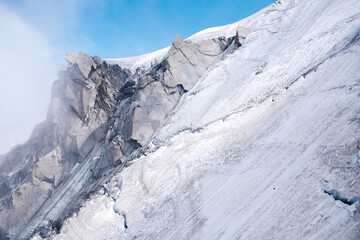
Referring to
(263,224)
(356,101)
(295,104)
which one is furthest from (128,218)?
(356,101)

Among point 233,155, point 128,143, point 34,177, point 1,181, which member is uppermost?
point 1,181

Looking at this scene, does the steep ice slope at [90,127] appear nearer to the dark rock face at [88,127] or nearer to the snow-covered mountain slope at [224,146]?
the dark rock face at [88,127]

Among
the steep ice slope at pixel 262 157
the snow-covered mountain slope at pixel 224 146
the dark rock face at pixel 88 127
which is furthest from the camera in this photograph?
the dark rock face at pixel 88 127

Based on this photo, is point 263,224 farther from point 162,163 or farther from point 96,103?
point 96,103

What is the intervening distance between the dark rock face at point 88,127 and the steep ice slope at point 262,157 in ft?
12.4

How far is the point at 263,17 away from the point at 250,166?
22692mm

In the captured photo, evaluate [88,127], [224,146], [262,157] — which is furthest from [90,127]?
[262,157]

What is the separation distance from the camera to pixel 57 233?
59.5 feet

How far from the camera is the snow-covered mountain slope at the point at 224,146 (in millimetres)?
11430

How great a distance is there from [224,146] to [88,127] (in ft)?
69.4

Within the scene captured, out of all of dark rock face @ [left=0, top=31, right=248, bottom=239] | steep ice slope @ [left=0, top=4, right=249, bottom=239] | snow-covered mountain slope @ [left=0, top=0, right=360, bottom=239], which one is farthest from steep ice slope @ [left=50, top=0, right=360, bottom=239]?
dark rock face @ [left=0, top=31, right=248, bottom=239]

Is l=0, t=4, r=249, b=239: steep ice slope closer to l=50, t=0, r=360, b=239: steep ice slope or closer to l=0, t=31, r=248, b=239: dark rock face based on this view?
l=0, t=31, r=248, b=239: dark rock face

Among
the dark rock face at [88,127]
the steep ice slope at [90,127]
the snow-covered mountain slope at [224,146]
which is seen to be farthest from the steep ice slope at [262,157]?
the dark rock face at [88,127]

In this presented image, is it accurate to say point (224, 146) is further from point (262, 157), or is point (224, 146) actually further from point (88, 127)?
point (88, 127)
